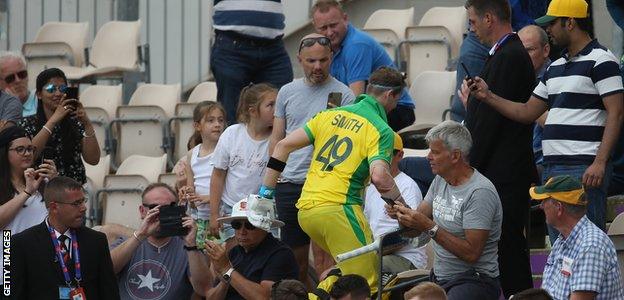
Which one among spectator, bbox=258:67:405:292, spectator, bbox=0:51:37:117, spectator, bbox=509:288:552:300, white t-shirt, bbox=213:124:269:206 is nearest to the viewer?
spectator, bbox=509:288:552:300

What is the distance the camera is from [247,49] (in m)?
12.8

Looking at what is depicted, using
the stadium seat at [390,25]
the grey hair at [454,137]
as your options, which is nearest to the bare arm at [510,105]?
the grey hair at [454,137]

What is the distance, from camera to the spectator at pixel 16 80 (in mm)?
12922

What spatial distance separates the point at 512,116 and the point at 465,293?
1244 millimetres

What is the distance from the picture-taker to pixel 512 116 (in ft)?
33.0

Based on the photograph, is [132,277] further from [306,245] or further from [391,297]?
[391,297]

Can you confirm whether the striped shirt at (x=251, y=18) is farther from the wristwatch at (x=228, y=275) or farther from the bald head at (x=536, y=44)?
the wristwatch at (x=228, y=275)

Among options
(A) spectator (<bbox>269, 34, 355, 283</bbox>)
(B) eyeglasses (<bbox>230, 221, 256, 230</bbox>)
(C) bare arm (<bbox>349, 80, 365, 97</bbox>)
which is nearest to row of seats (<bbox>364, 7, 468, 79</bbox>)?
(C) bare arm (<bbox>349, 80, 365, 97</bbox>)

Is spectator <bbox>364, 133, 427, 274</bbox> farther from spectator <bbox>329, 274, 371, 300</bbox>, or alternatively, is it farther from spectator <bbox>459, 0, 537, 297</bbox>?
spectator <bbox>329, 274, 371, 300</bbox>

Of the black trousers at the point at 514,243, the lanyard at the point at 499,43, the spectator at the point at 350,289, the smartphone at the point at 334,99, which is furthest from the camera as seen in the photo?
the smartphone at the point at 334,99

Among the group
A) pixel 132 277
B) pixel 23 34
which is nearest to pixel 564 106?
pixel 132 277

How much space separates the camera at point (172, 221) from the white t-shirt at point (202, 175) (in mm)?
866

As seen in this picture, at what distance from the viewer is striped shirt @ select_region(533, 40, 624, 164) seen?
392 inches

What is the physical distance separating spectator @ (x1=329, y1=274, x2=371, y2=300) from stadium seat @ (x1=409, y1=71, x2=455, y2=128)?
456cm
